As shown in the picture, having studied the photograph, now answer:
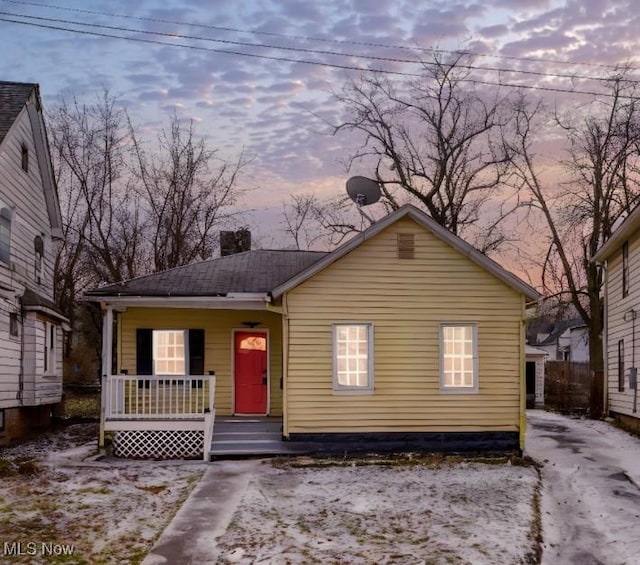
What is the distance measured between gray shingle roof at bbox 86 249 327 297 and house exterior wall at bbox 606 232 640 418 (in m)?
8.61

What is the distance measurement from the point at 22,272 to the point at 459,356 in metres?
11.6

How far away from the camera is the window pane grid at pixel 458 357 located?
14.4 m

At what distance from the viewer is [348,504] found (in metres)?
10.1

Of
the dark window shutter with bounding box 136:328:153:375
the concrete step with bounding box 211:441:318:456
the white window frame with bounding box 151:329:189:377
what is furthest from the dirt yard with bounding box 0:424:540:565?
the white window frame with bounding box 151:329:189:377

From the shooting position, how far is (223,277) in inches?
651

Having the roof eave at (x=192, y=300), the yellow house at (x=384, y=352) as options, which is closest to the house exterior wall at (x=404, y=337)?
the yellow house at (x=384, y=352)

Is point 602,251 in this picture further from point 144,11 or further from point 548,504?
point 144,11

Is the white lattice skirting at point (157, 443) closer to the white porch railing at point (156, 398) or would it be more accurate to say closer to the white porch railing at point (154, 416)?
the white porch railing at point (154, 416)

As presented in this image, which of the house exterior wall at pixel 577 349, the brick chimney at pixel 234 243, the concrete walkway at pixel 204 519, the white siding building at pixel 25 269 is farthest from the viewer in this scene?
the house exterior wall at pixel 577 349

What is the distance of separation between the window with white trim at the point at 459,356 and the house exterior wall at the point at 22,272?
10.0 m

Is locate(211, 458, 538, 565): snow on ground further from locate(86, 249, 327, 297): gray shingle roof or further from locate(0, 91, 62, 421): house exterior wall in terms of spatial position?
locate(0, 91, 62, 421): house exterior wall

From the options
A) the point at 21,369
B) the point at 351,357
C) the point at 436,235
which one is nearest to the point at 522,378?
the point at 436,235

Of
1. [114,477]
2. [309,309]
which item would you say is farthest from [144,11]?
[114,477]

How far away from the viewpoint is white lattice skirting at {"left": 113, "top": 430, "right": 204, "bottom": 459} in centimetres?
1416
